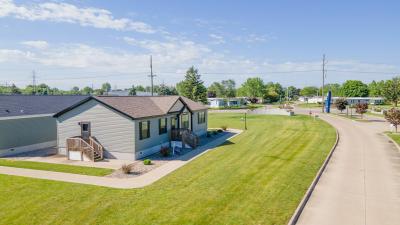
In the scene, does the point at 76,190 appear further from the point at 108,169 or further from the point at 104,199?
the point at 108,169

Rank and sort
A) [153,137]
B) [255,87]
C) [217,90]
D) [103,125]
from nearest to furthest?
[103,125], [153,137], [255,87], [217,90]

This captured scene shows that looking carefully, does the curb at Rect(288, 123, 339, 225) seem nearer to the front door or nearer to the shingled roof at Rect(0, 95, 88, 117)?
the front door

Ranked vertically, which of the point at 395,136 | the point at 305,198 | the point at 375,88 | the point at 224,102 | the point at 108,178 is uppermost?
the point at 375,88

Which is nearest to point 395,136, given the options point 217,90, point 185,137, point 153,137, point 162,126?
point 185,137

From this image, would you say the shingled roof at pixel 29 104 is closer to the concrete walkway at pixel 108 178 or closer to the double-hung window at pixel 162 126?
the concrete walkway at pixel 108 178

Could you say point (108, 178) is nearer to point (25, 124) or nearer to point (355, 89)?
point (25, 124)

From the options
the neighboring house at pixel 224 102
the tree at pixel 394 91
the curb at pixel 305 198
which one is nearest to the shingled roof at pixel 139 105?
the curb at pixel 305 198
